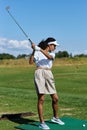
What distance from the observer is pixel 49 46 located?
9.55 m

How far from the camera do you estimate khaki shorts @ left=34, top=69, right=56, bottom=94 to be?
30.8 feet

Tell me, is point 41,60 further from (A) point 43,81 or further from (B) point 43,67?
(A) point 43,81

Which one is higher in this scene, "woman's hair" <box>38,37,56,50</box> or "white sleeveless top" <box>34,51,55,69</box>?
"woman's hair" <box>38,37,56,50</box>

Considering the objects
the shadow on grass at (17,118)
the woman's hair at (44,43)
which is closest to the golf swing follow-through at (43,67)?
the woman's hair at (44,43)

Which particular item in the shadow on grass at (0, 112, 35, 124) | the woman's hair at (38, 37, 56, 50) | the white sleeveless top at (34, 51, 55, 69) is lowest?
the shadow on grass at (0, 112, 35, 124)

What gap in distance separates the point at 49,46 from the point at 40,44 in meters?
0.22

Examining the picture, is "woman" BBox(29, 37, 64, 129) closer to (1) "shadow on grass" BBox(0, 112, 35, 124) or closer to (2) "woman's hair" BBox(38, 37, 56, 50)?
(2) "woman's hair" BBox(38, 37, 56, 50)

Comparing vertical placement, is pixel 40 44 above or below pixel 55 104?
above

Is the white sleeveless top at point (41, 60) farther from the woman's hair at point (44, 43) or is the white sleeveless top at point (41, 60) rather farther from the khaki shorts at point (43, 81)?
the woman's hair at point (44, 43)

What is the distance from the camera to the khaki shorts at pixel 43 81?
939cm

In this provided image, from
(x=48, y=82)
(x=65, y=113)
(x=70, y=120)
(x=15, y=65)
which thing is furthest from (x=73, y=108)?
(x=15, y=65)

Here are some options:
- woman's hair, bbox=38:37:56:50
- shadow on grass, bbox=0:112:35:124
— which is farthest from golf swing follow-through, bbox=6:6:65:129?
shadow on grass, bbox=0:112:35:124

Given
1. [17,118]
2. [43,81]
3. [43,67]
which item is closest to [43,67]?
[43,67]

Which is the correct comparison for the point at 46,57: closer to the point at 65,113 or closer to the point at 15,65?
the point at 65,113
